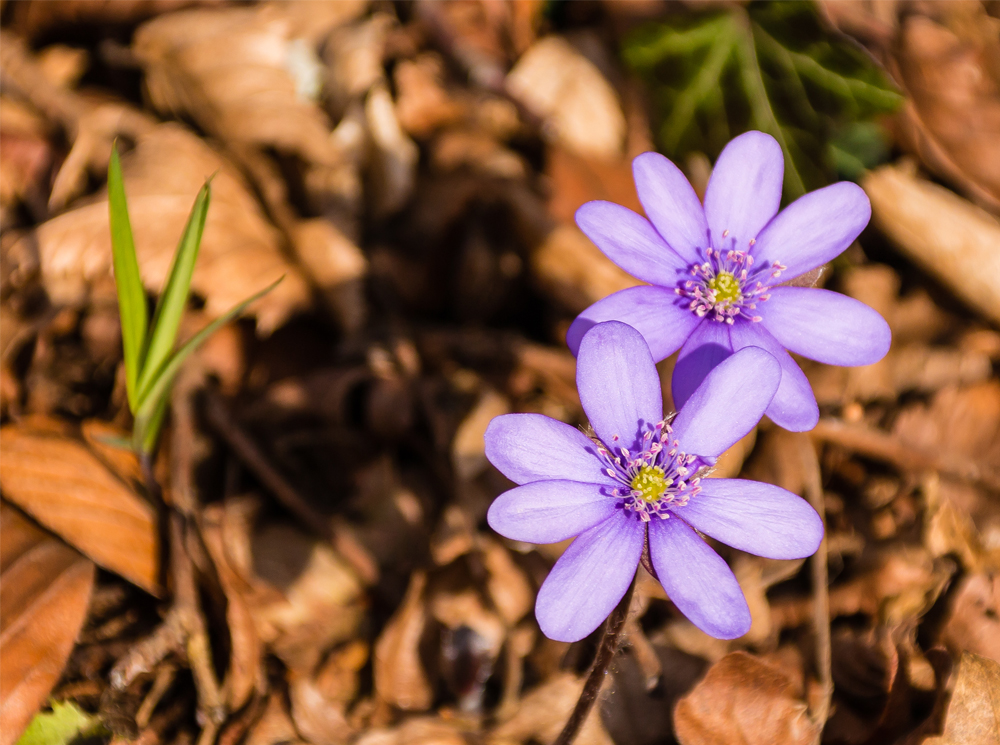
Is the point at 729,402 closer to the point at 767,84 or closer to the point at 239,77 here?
the point at 767,84

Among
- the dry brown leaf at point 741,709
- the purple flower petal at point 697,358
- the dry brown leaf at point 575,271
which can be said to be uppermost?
the purple flower petal at point 697,358

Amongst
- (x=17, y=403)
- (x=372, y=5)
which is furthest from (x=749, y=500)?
(x=372, y=5)

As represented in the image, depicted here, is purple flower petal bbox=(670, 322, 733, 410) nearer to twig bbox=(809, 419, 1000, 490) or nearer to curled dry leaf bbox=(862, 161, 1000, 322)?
twig bbox=(809, 419, 1000, 490)

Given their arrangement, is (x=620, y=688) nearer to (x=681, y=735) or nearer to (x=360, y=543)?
(x=681, y=735)

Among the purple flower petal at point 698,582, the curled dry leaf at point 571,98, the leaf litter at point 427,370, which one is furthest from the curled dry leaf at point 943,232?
the purple flower petal at point 698,582

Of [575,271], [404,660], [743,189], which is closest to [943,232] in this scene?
[575,271]

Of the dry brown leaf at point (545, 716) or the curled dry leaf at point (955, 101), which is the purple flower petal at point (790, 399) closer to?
the dry brown leaf at point (545, 716)
